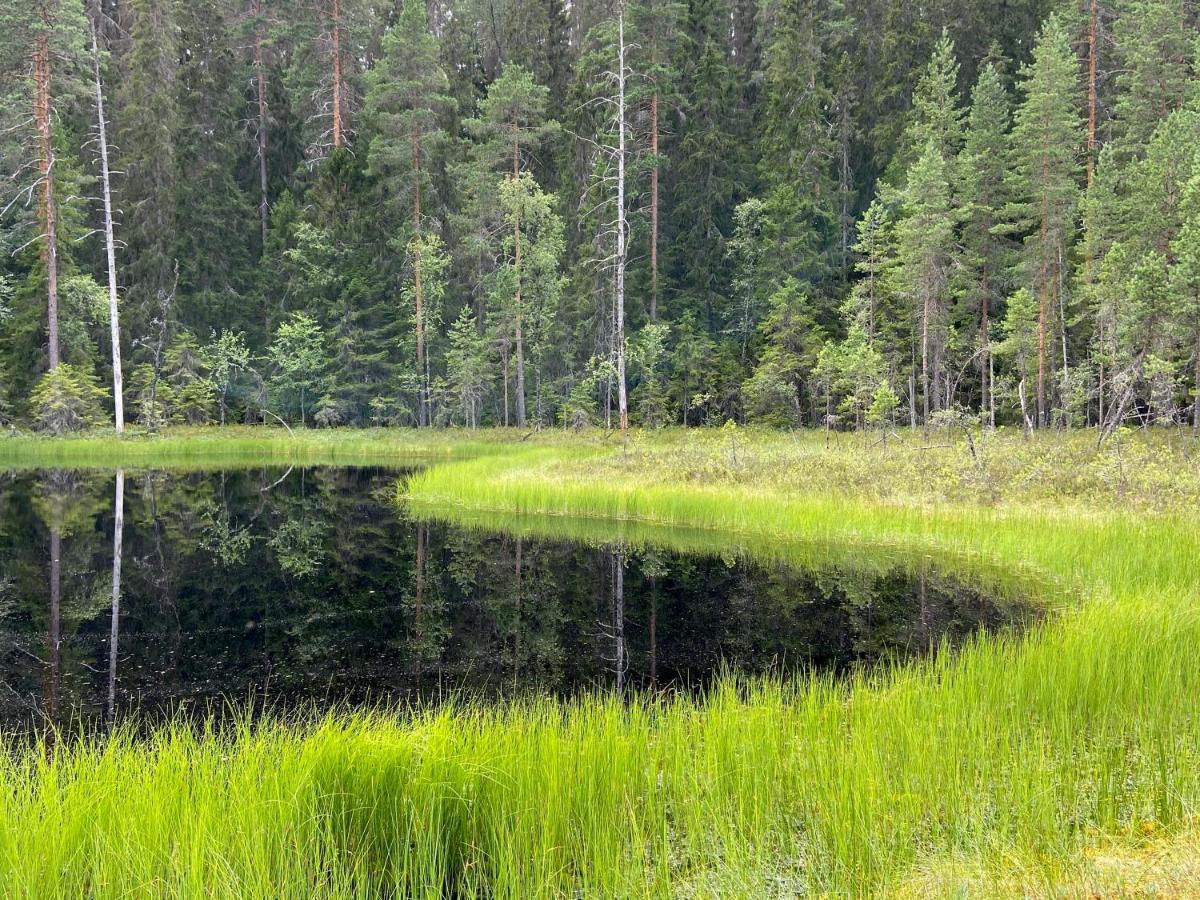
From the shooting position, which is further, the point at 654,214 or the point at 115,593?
the point at 654,214

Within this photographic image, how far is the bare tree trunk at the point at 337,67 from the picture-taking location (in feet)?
145

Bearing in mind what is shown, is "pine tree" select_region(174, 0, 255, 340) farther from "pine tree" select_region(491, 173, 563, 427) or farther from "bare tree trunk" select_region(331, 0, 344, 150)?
"pine tree" select_region(491, 173, 563, 427)

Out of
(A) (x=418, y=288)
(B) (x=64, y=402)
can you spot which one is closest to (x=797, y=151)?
(A) (x=418, y=288)

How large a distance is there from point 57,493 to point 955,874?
74.8ft

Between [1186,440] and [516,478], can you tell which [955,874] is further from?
[1186,440]

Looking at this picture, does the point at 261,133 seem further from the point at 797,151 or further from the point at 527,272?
the point at 797,151

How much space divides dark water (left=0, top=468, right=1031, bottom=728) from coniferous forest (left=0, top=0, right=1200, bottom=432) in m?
20.4

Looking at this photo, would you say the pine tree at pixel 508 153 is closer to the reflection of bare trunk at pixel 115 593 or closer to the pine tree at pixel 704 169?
the pine tree at pixel 704 169

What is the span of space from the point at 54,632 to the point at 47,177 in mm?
36307

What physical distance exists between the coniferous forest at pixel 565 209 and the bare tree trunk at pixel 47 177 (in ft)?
0.58

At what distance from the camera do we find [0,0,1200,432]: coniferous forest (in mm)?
35125

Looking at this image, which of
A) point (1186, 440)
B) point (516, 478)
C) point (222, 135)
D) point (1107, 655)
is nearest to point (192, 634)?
point (1107, 655)

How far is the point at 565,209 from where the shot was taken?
46.2 meters

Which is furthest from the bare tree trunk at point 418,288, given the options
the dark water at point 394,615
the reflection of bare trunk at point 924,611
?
the reflection of bare trunk at point 924,611
